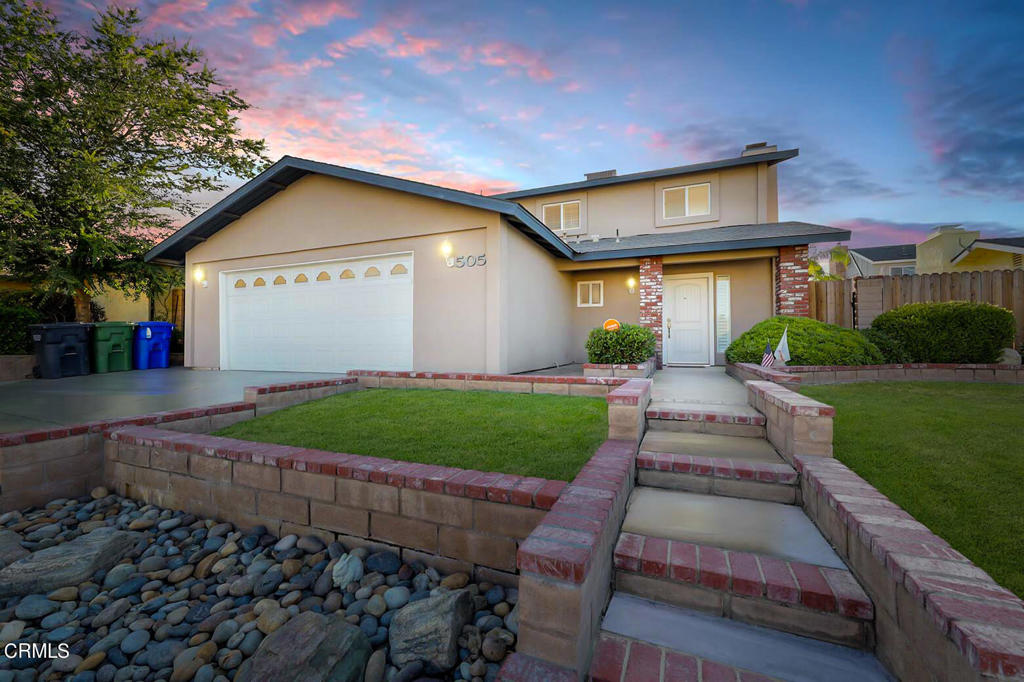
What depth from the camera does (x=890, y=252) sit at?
86.2 ft

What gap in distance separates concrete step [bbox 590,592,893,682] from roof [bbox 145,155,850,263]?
21.4ft

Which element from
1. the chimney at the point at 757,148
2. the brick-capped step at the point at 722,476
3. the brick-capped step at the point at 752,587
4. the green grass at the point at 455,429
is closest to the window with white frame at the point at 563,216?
the chimney at the point at 757,148

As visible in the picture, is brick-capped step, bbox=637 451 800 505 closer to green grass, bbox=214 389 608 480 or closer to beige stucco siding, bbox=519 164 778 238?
green grass, bbox=214 389 608 480

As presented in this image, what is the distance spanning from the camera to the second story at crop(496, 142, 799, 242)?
1144 centimetres

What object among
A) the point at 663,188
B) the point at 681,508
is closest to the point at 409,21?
the point at 663,188

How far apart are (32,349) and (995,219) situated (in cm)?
4272

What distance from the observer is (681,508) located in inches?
105

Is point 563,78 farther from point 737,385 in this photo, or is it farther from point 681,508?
point 681,508

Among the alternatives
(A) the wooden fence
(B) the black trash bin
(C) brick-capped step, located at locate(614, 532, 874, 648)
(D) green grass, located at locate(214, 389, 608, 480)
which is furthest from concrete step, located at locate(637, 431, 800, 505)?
(B) the black trash bin

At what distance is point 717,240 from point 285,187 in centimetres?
1044

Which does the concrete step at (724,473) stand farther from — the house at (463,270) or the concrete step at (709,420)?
the house at (463,270)

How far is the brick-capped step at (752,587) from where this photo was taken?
1703 millimetres

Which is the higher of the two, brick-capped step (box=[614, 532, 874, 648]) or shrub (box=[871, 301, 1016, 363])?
shrub (box=[871, 301, 1016, 363])

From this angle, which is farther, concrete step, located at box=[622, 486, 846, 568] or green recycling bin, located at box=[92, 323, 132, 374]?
green recycling bin, located at box=[92, 323, 132, 374]
